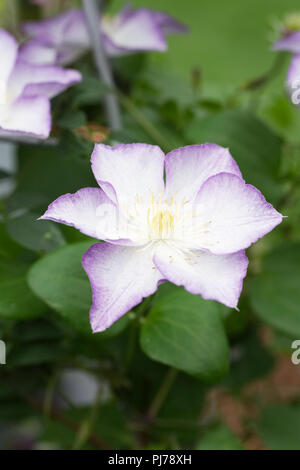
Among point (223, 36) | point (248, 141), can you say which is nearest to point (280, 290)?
point (248, 141)

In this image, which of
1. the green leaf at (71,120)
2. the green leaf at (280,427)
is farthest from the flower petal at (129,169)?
the green leaf at (280,427)

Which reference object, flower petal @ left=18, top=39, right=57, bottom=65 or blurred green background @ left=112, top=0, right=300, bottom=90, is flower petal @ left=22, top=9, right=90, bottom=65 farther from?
blurred green background @ left=112, top=0, right=300, bottom=90

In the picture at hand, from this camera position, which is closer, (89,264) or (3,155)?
(89,264)

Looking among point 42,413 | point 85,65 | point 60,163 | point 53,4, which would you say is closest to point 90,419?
point 42,413

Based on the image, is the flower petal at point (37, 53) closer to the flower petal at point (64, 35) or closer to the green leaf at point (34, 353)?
the flower petal at point (64, 35)

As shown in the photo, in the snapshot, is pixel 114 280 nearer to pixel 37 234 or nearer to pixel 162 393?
pixel 37 234

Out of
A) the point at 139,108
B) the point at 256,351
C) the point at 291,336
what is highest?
the point at 139,108

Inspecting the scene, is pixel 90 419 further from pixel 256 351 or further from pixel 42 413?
pixel 256 351
